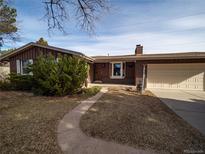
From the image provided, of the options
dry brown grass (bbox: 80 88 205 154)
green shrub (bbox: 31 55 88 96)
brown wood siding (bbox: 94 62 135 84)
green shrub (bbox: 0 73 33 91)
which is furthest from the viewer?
brown wood siding (bbox: 94 62 135 84)

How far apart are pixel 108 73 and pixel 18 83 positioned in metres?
8.05

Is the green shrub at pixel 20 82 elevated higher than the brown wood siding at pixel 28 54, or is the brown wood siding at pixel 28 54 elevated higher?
the brown wood siding at pixel 28 54

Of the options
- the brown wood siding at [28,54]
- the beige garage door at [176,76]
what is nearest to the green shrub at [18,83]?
the brown wood siding at [28,54]

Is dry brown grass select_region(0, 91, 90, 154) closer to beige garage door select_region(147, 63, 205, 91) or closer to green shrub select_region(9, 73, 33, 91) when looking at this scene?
green shrub select_region(9, 73, 33, 91)

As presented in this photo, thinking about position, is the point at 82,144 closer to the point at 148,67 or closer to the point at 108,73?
the point at 148,67

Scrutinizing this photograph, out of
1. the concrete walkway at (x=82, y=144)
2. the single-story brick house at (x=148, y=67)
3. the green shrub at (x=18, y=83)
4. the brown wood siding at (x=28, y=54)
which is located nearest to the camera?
the concrete walkway at (x=82, y=144)

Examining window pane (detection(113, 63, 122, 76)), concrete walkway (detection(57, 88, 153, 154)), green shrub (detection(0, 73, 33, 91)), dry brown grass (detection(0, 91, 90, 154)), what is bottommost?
concrete walkway (detection(57, 88, 153, 154))

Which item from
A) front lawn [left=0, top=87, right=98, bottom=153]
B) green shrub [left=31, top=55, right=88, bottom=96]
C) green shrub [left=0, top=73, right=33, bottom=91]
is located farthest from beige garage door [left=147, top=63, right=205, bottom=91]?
green shrub [left=0, top=73, right=33, bottom=91]

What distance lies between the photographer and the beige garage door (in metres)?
11.6

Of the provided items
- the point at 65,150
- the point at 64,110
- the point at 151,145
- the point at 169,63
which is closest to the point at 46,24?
the point at 64,110

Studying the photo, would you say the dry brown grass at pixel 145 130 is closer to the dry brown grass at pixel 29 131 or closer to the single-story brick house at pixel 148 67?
the dry brown grass at pixel 29 131

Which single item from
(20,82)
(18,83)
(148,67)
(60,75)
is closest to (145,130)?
(60,75)

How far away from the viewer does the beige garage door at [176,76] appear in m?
11.6

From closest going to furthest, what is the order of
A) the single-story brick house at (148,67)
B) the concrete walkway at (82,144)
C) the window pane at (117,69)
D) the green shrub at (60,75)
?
the concrete walkway at (82,144)
the green shrub at (60,75)
the single-story brick house at (148,67)
the window pane at (117,69)
